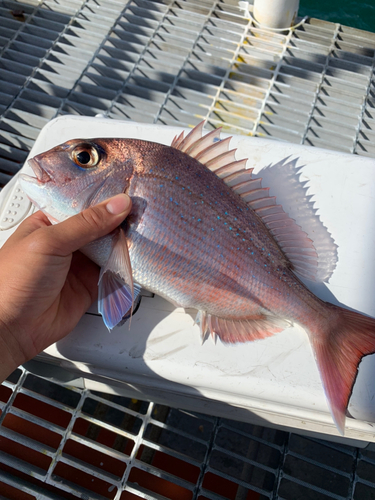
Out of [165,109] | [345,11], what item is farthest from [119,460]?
[345,11]

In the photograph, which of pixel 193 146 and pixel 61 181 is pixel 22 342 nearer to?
pixel 61 181

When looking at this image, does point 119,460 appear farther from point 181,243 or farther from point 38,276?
point 181,243

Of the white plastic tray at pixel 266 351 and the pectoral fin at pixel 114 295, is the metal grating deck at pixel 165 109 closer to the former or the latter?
the white plastic tray at pixel 266 351

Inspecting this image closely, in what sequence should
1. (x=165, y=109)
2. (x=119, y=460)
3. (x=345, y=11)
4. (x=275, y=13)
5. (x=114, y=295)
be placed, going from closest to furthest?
1. (x=114, y=295)
2. (x=119, y=460)
3. (x=165, y=109)
4. (x=275, y=13)
5. (x=345, y=11)

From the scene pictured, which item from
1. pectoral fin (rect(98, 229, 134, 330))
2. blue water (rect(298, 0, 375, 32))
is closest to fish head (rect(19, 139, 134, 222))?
pectoral fin (rect(98, 229, 134, 330))

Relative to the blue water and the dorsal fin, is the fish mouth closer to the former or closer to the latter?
the dorsal fin

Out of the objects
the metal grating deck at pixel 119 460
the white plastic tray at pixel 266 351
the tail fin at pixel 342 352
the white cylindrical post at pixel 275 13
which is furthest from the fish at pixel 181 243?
the white cylindrical post at pixel 275 13

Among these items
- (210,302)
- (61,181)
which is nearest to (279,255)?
(210,302)
